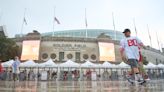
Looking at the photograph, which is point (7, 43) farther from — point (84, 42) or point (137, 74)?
point (137, 74)

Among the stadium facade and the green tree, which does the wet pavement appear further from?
the stadium facade

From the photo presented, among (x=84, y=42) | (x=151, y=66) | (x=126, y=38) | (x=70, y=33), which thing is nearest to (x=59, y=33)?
(x=70, y=33)

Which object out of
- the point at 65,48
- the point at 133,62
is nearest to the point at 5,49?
the point at 65,48

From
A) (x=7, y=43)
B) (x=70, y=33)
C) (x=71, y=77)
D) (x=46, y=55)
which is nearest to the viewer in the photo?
(x=71, y=77)

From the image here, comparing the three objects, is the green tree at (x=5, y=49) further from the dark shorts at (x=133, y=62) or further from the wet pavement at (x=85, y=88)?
the dark shorts at (x=133, y=62)

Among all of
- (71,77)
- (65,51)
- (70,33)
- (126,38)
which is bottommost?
(71,77)

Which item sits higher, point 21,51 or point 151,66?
point 21,51

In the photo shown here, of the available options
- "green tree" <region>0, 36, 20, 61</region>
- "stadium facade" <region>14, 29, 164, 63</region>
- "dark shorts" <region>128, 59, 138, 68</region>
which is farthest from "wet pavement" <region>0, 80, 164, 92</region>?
"stadium facade" <region>14, 29, 164, 63</region>

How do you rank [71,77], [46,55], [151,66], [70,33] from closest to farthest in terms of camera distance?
[71,77], [151,66], [46,55], [70,33]

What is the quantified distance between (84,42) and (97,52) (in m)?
4.00

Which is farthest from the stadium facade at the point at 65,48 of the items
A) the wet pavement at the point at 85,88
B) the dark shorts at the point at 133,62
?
the dark shorts at the point at 133,62

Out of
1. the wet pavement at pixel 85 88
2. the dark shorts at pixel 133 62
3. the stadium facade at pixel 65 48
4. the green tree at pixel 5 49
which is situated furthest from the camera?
the stadium facade at pixel 65 48

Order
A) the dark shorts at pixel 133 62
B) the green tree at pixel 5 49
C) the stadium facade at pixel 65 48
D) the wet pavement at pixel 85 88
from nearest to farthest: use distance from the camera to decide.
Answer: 1. the wet pavement at pixel 85 88
2. the dark shorts at pixel 133 62
3. the green tree at pixel 5 49
4. the stadium facade at pixel 65 48

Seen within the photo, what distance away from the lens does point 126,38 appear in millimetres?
7539
